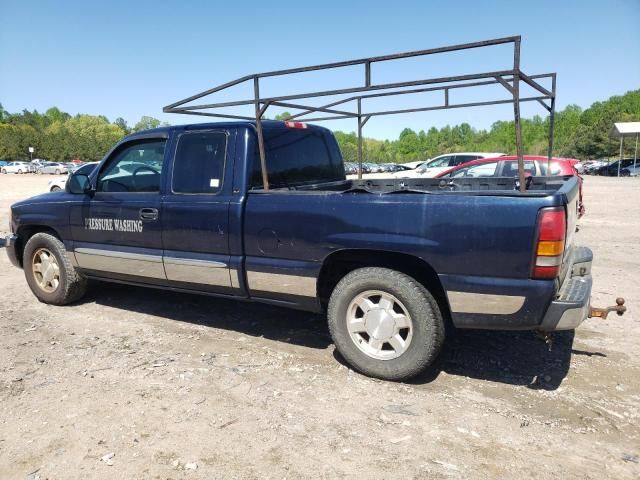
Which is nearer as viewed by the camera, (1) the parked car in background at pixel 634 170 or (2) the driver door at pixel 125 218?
(2) the driver door at pixel 125 218

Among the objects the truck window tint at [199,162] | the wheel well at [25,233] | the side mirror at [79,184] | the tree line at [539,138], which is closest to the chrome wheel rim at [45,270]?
the wheel well at [25,233]

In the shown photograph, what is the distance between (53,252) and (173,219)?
1845 millimetres

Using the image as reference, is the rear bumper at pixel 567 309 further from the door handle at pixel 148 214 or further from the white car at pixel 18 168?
the white car at pixel 18 168

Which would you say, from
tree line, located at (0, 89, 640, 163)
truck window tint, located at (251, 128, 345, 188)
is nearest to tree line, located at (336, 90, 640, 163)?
tree line, located at (0, 89, 640, 163)

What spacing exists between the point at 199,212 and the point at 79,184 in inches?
63.2

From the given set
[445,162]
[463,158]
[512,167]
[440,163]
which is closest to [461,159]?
[463,158]

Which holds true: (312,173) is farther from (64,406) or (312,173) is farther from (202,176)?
(64,406)

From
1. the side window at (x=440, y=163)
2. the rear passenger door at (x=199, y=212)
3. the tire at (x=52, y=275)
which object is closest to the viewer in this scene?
the rear passenger door at (x=199, y=212)

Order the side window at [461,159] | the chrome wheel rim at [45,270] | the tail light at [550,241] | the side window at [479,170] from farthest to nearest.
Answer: the side window at [461,159]
the side window at [479,170]
the chrome wheel rim at [45,270]
the tail light at [550,241]

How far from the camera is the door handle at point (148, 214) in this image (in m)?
4.38

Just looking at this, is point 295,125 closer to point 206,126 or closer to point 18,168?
point 206,126

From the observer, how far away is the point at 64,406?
10.7 feet

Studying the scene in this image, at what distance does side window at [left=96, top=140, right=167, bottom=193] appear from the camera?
4.55m

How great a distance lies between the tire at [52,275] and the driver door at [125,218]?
26cm
